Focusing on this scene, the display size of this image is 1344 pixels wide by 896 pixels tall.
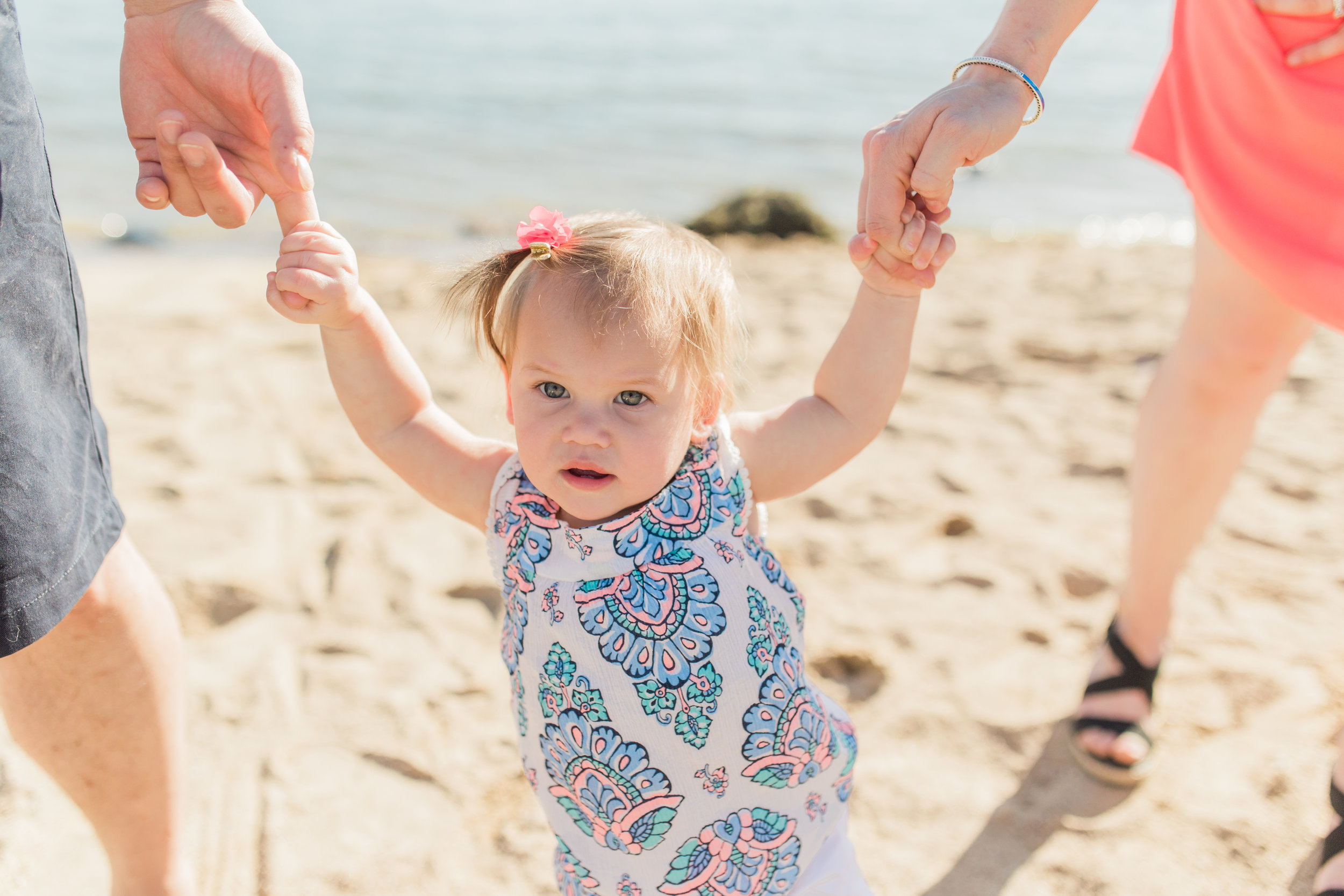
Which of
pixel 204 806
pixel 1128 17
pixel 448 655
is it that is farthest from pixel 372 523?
pixel 1128 17

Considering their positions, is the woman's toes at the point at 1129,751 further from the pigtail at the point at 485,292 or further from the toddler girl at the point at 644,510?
the pigtail at the point at 485,292

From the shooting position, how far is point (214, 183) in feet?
4.86

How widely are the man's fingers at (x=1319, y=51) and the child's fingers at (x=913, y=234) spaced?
76 cm

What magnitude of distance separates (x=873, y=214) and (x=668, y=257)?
285 mm

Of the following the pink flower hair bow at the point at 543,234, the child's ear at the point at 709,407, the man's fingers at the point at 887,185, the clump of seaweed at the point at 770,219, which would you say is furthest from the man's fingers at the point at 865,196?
the clump of seaweed at the point at 770,219

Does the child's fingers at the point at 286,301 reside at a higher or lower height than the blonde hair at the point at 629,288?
lower

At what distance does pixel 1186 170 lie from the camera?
76.4 inches

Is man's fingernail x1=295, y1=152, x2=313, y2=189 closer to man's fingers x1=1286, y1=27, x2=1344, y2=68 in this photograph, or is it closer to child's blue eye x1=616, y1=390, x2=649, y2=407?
child's blue eye x1=616, y1=390, x2=649, y2=407

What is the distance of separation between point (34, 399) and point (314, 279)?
0.37m

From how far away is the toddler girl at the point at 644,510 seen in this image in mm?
1377

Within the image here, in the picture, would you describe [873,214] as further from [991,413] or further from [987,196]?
[987,196]

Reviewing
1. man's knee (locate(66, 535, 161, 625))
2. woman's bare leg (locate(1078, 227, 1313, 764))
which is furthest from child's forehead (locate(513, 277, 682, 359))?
woman's bare leg (locate(1078, 227, 1313, 764))

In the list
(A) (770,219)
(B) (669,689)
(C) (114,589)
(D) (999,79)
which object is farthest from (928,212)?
(A) (770,219)

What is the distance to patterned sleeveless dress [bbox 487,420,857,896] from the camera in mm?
1400
